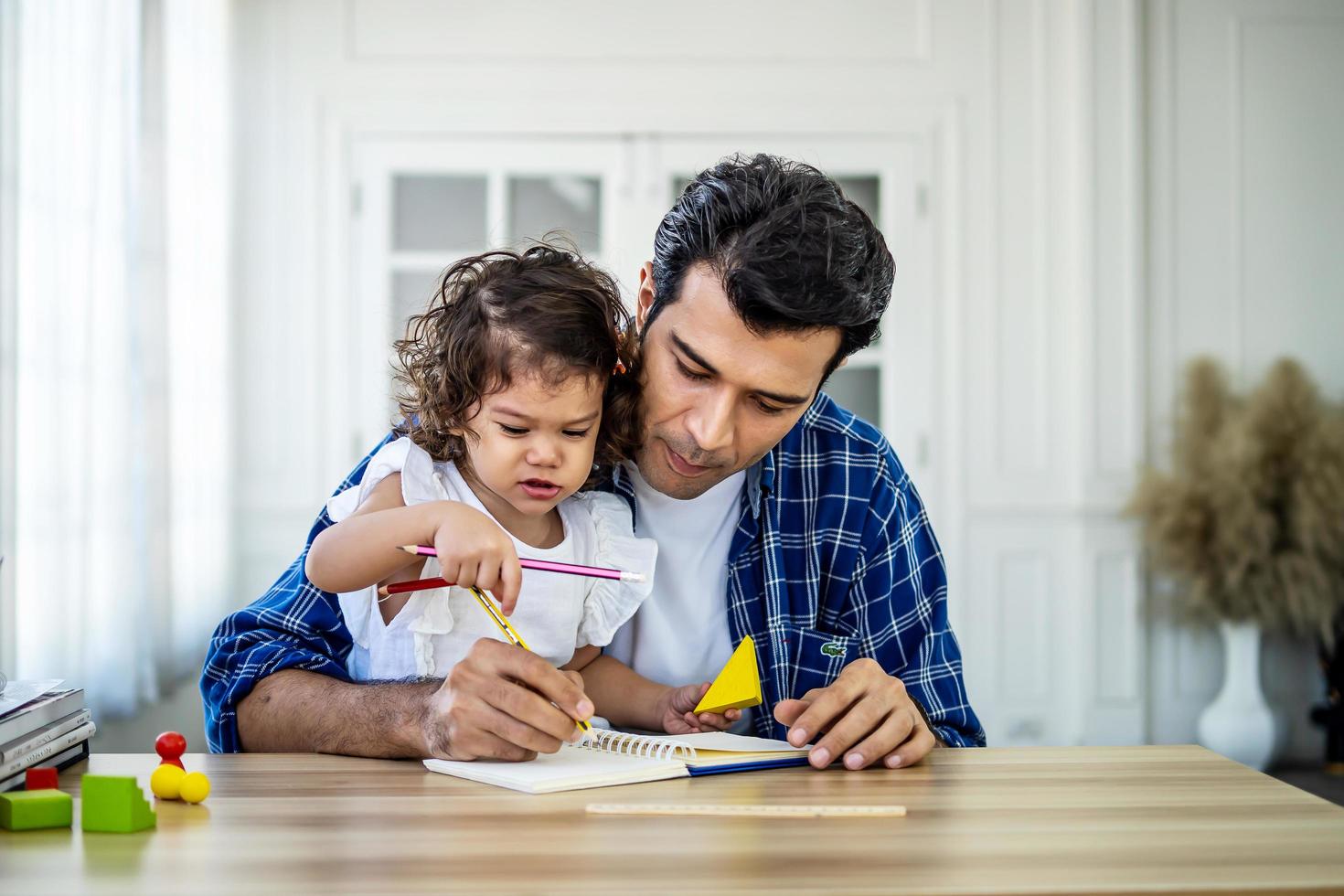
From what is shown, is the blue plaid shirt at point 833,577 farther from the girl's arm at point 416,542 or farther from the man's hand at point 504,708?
the man's hand at point 504,708

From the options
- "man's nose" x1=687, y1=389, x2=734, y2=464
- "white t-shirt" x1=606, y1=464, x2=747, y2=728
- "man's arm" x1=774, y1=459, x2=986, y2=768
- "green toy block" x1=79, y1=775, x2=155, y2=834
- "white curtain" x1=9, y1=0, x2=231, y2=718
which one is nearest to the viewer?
"green toy block" x1=79, y1=775, x2=155, y2=834

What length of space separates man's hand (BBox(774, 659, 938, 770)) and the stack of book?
0.73m

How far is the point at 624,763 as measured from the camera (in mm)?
1209

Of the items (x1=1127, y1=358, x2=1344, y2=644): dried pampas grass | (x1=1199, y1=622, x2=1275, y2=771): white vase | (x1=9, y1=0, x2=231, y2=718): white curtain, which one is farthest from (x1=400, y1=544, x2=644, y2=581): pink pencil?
(x1=1199, y1=622, x2=1275, y2=771): white vase

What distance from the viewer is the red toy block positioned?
1042 millimetres

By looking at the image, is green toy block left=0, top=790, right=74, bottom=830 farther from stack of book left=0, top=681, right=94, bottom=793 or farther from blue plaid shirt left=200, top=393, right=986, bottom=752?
blue plaid shirt left=200, top=393, right=986, bottom=752

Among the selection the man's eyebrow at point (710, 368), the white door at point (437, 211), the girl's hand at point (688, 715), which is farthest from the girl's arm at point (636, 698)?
the white door at point (437, 211)

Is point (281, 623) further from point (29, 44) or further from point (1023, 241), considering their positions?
point (1023, 241)

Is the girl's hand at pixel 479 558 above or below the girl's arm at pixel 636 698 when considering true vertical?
above

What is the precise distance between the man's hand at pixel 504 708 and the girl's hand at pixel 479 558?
0.20 feet

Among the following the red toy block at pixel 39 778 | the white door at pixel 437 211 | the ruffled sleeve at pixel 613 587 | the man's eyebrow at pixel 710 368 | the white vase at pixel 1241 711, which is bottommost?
the white vase at pixel 1241 711

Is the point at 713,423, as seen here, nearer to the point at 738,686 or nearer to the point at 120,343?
the point at 738,686

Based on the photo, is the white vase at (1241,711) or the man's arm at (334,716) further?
the white vase at (1241,711)

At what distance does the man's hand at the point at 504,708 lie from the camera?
1.17 meters
